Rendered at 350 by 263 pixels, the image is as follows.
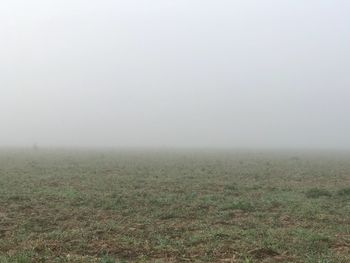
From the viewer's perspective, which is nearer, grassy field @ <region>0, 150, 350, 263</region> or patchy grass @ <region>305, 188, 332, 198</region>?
grassy field @ <region>0, 150, 350, 263</region>

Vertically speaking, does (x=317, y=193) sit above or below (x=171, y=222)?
above

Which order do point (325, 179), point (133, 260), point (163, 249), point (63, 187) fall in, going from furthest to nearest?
point (325, 179), point (63, 187), point (163, 249), point (133, 260)

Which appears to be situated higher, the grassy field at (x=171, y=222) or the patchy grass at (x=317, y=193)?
the patchy grass at (x=317, y=193)

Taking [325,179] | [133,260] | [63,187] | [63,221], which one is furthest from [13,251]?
[325,179]

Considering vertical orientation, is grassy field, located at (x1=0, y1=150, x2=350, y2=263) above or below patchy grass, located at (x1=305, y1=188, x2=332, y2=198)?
below

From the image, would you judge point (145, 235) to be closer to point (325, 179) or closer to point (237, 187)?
point (237, 187)

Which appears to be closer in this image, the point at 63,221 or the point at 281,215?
the point at 63,221

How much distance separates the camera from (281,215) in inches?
733

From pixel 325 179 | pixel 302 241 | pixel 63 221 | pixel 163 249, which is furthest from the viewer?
pixel 325 179

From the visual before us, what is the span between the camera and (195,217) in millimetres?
18203

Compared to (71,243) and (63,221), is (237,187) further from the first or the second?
(71,243)

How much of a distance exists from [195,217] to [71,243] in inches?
235

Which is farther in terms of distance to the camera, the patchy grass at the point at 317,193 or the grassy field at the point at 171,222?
the patchy grass at the point at 317,193

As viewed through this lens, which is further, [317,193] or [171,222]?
[317,193]
